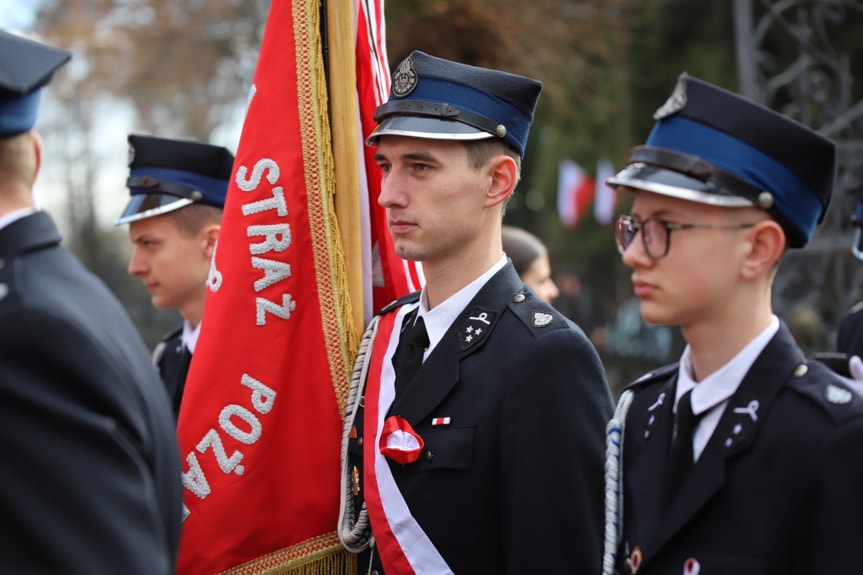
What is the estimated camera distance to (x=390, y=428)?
2.58 metres

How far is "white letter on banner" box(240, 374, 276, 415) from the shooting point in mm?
2900

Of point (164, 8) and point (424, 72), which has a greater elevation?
point (164, 8)

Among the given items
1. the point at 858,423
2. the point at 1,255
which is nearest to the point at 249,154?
the point at 1,255

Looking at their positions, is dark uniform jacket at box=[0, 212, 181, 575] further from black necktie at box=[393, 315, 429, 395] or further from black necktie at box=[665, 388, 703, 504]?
black necktie at box=[393, 315, 429, 395]

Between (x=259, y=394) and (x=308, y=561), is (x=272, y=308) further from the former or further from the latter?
(x=308, y=561)

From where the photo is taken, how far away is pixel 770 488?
1.84 m

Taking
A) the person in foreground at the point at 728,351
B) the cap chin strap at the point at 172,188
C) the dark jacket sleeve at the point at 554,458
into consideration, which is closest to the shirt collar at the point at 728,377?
the person in foreground at the point at 728,351

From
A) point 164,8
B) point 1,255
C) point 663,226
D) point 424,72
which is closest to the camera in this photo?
point 1,255

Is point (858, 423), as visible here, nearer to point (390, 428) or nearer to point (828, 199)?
point (828, 199)

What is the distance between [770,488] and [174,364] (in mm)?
2700

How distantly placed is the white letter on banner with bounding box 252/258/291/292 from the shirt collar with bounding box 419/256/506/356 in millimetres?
490

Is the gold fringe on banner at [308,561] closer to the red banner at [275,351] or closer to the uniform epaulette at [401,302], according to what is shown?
the red banner at [275,351]

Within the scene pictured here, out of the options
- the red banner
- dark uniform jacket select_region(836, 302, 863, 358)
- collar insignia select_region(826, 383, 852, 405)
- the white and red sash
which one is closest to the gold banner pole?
the red banner

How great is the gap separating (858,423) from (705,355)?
33cm
